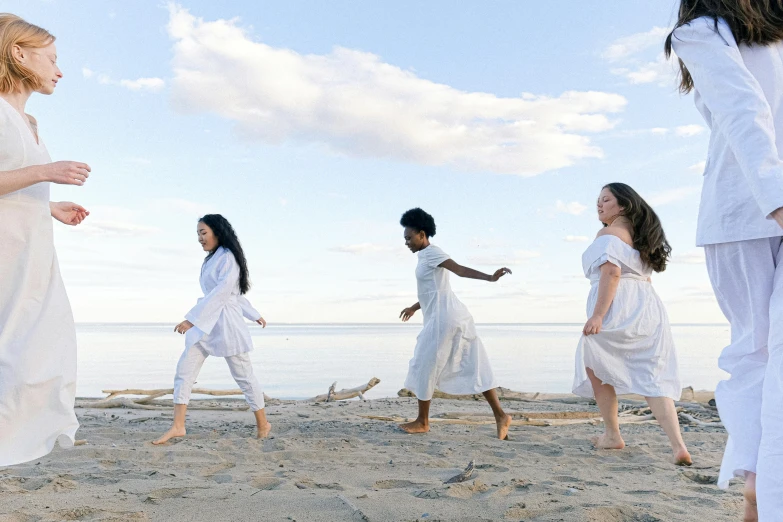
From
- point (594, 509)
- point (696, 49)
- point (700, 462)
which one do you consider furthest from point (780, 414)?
point (700, 462)

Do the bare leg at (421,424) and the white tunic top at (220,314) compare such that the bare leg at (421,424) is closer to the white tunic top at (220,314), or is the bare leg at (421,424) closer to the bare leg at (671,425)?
the white tunic top at (220,314)

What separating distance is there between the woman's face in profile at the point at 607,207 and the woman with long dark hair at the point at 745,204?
277cm

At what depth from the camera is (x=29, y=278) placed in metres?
2.62

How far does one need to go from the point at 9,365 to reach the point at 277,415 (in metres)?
4.55

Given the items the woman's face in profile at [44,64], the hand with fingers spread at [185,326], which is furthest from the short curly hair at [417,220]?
the woman's face in profile at [44,64]

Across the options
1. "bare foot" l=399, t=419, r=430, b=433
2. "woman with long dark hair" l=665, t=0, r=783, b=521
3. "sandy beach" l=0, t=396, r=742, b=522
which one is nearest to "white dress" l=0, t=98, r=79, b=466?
"sandy beach" l=0, t=396, r=742, b=522

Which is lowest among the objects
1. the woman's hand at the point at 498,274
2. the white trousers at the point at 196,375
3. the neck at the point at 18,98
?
the white trousers at the point at 196,375

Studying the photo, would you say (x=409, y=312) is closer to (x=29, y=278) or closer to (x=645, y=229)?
(x=645, y=229)

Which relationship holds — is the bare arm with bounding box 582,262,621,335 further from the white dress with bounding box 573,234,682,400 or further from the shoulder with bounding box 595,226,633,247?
the shoulder with bounding box 595,226,633,247

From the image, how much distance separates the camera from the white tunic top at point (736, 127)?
6.11 ft

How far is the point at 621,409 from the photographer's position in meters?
7.57

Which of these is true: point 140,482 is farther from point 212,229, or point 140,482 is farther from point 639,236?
point 639,236

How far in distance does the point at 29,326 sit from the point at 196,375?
3.20m

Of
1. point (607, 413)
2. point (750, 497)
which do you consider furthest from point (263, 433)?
point (750, 497)
